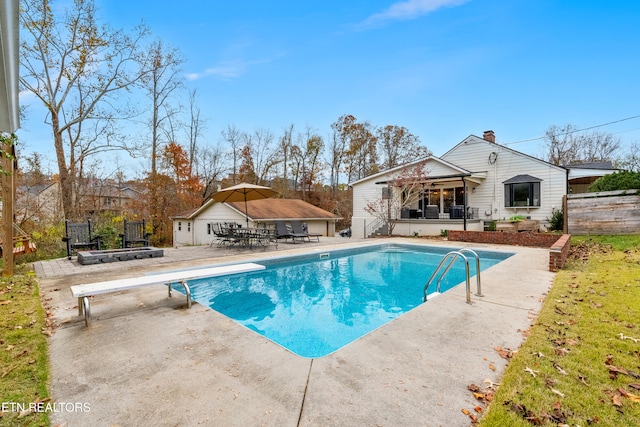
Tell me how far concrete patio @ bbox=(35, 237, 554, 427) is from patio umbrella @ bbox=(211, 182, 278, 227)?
7.18m

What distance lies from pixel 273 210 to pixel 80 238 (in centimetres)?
1231

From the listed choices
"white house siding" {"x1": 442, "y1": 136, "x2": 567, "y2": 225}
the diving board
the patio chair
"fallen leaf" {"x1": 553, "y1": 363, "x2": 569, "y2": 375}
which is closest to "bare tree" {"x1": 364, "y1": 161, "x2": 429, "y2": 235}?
"white house siding" {"x1": 442, "y1": 136, "x2": 567, "y2": 225}

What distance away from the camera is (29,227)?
38.2 ft

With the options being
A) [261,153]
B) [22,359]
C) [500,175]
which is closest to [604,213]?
[500,175]

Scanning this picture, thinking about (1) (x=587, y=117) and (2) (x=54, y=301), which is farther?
(1) (x=587, y=117)

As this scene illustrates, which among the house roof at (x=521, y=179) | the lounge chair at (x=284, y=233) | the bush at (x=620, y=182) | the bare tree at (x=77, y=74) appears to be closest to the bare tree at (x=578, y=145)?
the house roof at (x=521, y=179)

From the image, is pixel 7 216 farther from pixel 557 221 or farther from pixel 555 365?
pixel 557 221

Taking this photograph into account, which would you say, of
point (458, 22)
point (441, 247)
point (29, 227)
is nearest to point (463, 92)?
point (458, 22)

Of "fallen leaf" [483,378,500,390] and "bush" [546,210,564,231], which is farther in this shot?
"bush" [546,210,564,231]

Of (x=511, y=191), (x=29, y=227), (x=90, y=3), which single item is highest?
(x=90, y=3)

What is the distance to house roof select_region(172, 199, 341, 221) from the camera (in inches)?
766

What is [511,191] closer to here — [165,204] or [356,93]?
→ [356,93]

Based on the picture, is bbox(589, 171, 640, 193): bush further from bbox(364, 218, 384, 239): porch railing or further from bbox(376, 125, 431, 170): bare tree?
bbox(376, 125, 431, 170): bare tree

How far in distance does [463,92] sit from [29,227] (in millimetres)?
23302
